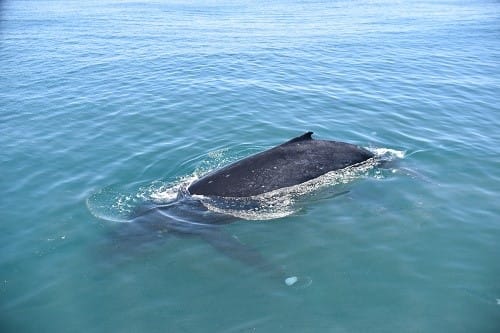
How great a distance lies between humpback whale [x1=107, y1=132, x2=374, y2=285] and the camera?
11758 mm

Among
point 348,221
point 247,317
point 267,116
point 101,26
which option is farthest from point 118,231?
point 101,26

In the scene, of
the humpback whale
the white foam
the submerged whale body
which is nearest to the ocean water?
the white foam

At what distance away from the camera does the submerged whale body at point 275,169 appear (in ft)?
41.0

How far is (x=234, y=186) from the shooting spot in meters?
12.5

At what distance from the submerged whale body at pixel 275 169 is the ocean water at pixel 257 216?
79 centimetres

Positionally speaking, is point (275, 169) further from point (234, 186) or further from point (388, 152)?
point (388, 152)

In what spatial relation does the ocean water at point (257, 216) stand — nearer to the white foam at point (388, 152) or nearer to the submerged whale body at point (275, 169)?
the white foam at point (388, 152)

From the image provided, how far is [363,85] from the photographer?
86.1ft

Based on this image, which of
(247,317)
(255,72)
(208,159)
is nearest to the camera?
(247,317)

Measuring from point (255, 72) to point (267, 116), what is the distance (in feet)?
29.6

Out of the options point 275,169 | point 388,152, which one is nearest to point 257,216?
point 275,169

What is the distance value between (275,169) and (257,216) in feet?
5.14

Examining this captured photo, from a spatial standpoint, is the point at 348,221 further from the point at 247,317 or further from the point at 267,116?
the point at 267,116

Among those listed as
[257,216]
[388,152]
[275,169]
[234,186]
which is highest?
[275,169]
